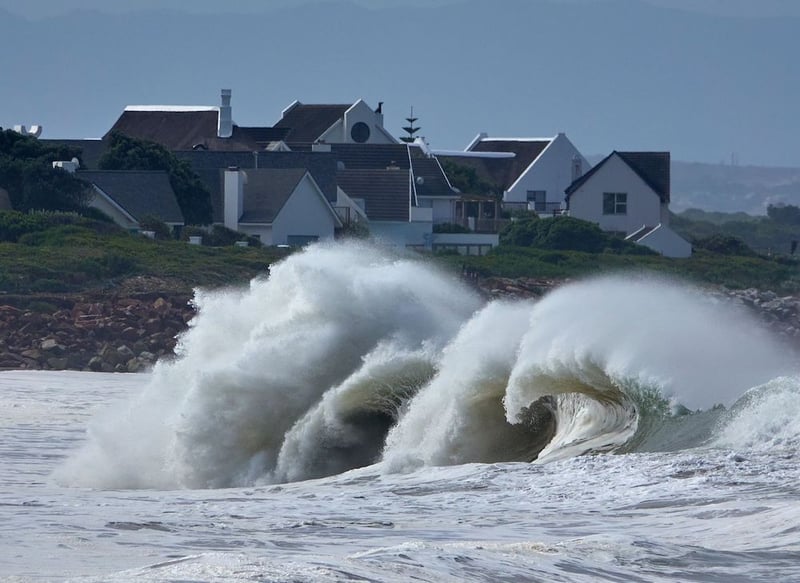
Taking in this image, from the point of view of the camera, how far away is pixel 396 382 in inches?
749

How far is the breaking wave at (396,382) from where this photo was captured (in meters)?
17.7

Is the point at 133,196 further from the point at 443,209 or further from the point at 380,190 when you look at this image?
the point at 443,209

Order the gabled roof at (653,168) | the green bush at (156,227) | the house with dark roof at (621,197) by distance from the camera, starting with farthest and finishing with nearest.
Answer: the gabled roof at (653,168), the house with dark roof at (621,197), the green bush at (156,227)

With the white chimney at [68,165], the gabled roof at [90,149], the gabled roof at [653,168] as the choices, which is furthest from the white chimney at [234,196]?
the gabled roof at [653,168]

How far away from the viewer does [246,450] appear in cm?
1827

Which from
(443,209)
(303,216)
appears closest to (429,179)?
(443,209)

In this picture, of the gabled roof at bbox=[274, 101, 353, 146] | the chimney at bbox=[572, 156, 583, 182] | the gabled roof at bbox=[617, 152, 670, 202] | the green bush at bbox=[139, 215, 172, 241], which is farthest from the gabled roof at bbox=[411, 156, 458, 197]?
the green bush at bbox=[139, 215, 172, 241]

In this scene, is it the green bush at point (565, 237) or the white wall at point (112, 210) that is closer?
the white wall at point (112, 210)

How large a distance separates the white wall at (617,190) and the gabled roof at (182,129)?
1319cm

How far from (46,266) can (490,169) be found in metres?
40.9

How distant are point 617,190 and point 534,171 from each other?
397 inches

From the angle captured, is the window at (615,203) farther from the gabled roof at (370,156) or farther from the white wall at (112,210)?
the white wall at (112,210)

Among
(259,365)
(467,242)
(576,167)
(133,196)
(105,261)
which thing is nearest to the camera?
(259,365)

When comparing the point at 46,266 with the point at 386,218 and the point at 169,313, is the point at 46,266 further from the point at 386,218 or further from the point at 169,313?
the point at 386,218
